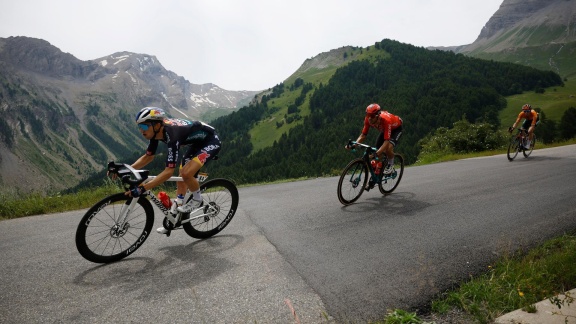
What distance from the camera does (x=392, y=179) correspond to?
9.61 metres

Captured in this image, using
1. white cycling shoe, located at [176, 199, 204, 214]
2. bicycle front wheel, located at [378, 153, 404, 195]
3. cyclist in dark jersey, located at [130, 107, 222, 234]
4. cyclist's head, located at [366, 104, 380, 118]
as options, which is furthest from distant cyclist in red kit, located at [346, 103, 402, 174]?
white cycling shoe, located at [176, 199, 204, 214]

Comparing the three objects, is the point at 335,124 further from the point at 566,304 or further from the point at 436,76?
the point at 566,304

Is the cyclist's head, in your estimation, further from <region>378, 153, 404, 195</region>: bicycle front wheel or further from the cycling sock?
the cycling sock

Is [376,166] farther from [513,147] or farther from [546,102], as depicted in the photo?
[546,102]

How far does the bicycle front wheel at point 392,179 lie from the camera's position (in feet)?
30.6

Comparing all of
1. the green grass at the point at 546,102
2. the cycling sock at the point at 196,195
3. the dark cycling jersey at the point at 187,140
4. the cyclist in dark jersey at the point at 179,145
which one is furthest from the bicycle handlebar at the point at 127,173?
the green grass at the point at 546,102

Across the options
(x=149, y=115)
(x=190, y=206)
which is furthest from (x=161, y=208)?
(x=149, y=115)

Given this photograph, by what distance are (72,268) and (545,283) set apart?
274 inches

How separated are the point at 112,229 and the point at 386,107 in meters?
147

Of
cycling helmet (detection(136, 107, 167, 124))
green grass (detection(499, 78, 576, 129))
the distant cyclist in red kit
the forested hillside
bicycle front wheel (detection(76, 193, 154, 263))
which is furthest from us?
the forested hillside

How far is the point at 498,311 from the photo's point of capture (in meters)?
3.46

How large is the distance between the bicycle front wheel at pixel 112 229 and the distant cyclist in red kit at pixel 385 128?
604cm

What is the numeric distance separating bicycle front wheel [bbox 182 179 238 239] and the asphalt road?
0.22m

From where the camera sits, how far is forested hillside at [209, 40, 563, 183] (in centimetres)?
11650
